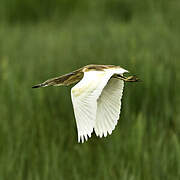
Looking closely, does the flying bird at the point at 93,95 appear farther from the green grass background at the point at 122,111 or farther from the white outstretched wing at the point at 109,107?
the green grass background at the point at 122,111

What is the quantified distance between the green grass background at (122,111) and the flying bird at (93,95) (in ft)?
1.96

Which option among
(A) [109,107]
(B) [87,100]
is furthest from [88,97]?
(A) [109,107]

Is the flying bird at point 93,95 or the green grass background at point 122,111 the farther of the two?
the green grass background at point 122,111

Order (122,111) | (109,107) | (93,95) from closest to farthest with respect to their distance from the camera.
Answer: (93,95), (109,107), (122,111)

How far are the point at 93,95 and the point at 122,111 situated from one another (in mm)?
1170

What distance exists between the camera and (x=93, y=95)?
0.44m

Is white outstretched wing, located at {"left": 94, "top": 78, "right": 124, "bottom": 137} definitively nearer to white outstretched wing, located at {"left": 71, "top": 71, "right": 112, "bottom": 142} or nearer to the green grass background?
white outstretched wing, located at {"left": 71, "top": 71, "right": 112, "bottom": 142}

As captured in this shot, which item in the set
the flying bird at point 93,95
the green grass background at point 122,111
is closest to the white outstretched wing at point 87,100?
the flying bird at point 93,95

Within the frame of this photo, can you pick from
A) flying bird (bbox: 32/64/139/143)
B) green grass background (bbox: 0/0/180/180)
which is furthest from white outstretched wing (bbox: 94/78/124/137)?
green grass background (bbox: 0/0/180/180)

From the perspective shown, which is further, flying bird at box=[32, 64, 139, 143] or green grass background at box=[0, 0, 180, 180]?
green grass background at box=[0, 0, 180, 180]

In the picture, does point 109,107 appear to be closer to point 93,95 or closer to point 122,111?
point 93,95

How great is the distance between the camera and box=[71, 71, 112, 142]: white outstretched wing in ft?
1.42

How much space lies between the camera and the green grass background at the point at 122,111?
128 cm

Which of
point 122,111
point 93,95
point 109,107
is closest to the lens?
point 93,95
